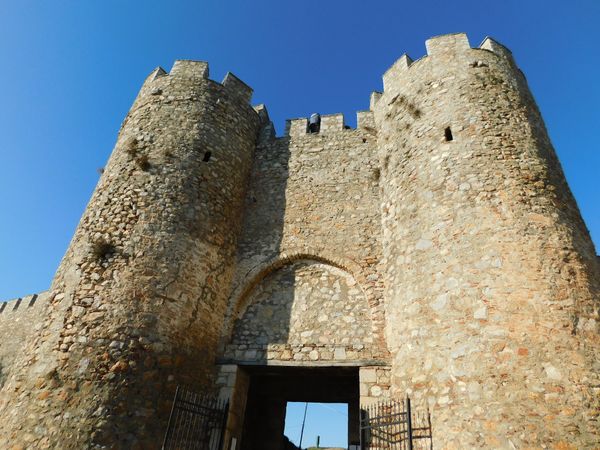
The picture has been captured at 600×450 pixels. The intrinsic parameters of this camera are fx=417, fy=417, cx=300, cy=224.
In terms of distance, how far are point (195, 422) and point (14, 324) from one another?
14800 millimetres

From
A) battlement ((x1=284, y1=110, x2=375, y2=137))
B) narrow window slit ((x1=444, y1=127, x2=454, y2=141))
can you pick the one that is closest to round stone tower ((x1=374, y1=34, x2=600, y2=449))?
narrow window slit ((x1=444, y1=127, x2=454, y2=141))

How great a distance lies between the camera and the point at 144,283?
7.38m

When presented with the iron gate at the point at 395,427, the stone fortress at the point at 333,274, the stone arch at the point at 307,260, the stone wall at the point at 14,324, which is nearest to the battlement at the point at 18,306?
the stone wall at the point at 14,324

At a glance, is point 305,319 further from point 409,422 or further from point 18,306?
point 18,306

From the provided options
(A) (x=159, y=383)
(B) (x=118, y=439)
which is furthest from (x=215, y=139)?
(B) (x=118, y=439)

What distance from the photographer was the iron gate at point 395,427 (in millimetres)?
5645

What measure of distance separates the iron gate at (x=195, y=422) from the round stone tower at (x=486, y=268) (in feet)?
10.4

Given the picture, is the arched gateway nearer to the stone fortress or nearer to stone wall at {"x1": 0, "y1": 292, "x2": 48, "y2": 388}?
the stone fortress

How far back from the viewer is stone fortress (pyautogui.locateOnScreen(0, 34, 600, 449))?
559 centimetres

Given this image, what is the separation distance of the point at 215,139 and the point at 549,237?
7275mm

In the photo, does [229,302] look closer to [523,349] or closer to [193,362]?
[193,362]

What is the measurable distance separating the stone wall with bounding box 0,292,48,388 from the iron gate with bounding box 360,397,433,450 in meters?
14.6

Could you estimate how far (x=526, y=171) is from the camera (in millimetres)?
7016

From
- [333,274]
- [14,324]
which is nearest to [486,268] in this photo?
[333,274]
